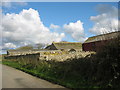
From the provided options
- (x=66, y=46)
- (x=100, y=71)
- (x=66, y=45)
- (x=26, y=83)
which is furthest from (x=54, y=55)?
(x=66, y=45)

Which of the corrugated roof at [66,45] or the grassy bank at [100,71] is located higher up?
the corrugated roof at [66,45]

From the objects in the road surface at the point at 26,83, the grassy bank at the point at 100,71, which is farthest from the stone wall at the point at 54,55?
the grassy bank at the point at 100,71

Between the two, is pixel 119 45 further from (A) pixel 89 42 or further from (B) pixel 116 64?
(A) pixel 89 42

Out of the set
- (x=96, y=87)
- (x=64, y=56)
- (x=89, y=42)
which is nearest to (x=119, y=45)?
(x=96, y=87)

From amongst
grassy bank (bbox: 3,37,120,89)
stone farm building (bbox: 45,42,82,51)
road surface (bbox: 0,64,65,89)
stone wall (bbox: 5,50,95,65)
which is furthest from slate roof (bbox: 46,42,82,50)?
grassy bank (bbox: 3,37,120,89)

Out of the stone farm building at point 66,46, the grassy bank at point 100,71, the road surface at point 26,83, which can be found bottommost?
the road surface at point 26,83

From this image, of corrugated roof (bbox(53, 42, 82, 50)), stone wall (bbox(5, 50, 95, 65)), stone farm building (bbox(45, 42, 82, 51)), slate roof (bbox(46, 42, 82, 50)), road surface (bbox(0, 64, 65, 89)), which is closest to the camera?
road surface (bbox(0, 64, 65, 89))

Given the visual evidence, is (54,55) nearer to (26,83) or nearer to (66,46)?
(26,83)

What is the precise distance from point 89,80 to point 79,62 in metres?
2.35

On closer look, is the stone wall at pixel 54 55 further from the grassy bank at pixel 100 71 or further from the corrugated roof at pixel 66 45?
the corrugated roof at pixel 66 45

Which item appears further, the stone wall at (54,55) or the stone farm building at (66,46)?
the stone farm building at (66,46)

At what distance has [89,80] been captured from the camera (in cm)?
928

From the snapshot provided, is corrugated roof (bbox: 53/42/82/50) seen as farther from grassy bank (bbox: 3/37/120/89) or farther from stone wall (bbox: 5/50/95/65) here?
grassy bank (bbox: 3/37/120/89)

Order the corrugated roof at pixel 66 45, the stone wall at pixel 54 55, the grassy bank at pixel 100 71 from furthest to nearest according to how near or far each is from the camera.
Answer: the corrugated roof at pixel 66 45 → the stone wall at pixel 54 55 → the grassy bank at pixel 100 71
